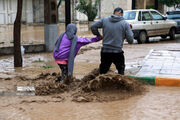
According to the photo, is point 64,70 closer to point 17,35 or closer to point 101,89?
point 101,89

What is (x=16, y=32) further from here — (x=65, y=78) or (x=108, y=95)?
(x=108, y=95)

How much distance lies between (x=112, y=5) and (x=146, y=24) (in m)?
18.1

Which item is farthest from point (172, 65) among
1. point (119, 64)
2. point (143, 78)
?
point (119, 64)

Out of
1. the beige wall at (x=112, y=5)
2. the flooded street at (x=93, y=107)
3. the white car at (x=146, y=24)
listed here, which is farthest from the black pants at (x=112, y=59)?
the beige wall at (x=112, y=5)

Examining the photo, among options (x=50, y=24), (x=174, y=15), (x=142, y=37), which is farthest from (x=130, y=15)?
(x=50, y=24)

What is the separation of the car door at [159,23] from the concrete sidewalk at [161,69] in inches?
227

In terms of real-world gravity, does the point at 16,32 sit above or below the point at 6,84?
above

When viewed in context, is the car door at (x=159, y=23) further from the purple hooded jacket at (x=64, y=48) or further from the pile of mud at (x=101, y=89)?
the purple hooded jacket at (x=64, y=48)

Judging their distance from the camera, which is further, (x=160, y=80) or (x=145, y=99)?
A: (x=160, y=80)

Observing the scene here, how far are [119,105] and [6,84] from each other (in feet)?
9.33

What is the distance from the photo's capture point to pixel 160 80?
7398mm

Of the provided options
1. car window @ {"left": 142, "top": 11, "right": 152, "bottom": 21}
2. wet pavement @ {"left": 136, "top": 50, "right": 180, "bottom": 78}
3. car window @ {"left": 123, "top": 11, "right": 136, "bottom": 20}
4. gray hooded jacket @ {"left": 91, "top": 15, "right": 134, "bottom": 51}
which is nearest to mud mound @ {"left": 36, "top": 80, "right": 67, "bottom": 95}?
gray hooded jacket @ {"left": 91, "top": 15, "right": 134, "bottom": 51}

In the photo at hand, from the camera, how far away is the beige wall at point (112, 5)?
111ft

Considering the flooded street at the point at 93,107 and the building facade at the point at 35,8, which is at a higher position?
the building facade at the point at 35,8
